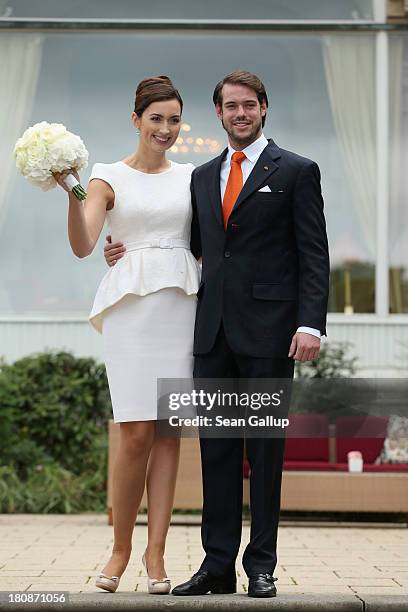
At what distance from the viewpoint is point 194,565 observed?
538cm

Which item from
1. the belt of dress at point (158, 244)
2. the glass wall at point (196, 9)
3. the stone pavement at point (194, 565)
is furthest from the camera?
the glass wall at point (196, 9)

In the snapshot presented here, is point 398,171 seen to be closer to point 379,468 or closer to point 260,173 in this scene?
point 379,468

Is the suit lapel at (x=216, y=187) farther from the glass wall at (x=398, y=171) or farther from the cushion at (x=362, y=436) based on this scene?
the glass wall at (x=398, y=171)

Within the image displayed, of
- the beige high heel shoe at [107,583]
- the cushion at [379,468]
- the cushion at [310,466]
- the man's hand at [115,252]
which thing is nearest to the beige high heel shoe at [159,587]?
the beige high heel shoe at [107,583]

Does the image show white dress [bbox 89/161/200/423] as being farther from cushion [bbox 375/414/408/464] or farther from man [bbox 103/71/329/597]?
cushion [bbox 375/414/408/464]

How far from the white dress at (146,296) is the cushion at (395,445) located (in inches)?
158

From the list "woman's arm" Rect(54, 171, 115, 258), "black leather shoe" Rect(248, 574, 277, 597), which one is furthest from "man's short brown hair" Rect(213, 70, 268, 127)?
"black leather shoe" Rect(248, 574, 277, 597)

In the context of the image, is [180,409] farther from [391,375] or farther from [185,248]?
[391,375]

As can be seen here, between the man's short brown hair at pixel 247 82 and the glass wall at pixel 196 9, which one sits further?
the glass wall at pixel 196 9

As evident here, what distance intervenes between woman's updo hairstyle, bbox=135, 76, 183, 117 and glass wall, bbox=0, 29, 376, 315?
5.87 m

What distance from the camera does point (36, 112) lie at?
33.5 ft

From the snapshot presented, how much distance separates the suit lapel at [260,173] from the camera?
158 inches

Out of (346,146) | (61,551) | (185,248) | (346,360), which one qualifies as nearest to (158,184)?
(185,248)

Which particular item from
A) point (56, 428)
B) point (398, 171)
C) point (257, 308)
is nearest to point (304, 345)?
point (257, 308)
